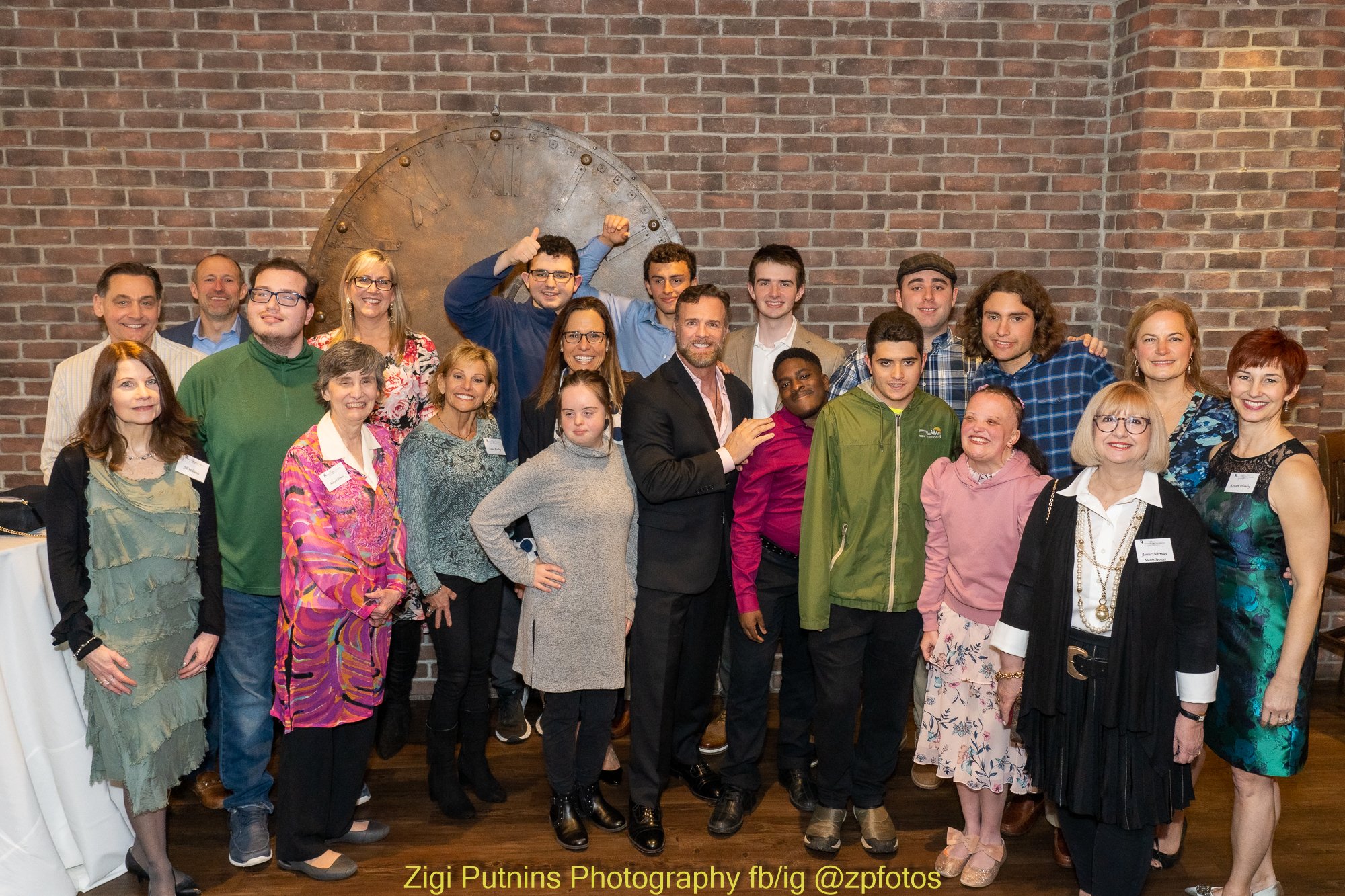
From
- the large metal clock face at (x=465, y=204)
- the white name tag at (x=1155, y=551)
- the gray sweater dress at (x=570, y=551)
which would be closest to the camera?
the white name tag at (x=1155, y=551)

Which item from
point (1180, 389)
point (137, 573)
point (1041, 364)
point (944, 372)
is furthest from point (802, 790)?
point (137, 573)

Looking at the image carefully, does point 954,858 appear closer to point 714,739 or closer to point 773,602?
point 773,602

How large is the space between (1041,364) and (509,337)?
1.87 meters

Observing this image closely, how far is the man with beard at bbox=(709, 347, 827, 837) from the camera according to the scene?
3.26 m

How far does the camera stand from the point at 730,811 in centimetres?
342

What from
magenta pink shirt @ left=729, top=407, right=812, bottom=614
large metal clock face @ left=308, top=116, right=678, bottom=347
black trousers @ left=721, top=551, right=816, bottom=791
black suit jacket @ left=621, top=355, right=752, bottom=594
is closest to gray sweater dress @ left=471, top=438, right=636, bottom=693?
black suit jacket @ left=621, top=355, right=752, bottom=594

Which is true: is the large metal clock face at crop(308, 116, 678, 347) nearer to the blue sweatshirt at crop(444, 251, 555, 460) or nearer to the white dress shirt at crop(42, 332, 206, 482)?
the blue sweatshirt at crop(444, 251, 555, 460)

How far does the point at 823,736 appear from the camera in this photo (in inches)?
129

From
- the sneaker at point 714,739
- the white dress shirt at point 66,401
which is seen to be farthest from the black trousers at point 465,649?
the white dress shirt at point 66,401

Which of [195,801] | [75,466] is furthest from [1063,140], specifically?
[195,801]

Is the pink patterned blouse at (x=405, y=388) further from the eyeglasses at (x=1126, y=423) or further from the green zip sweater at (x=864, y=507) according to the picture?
the eyeglasses at (x=1126, y=423)

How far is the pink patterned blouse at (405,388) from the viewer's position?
3506 mm

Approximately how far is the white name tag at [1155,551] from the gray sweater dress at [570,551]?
1.44 metres

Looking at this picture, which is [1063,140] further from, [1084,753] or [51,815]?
[51,815]
